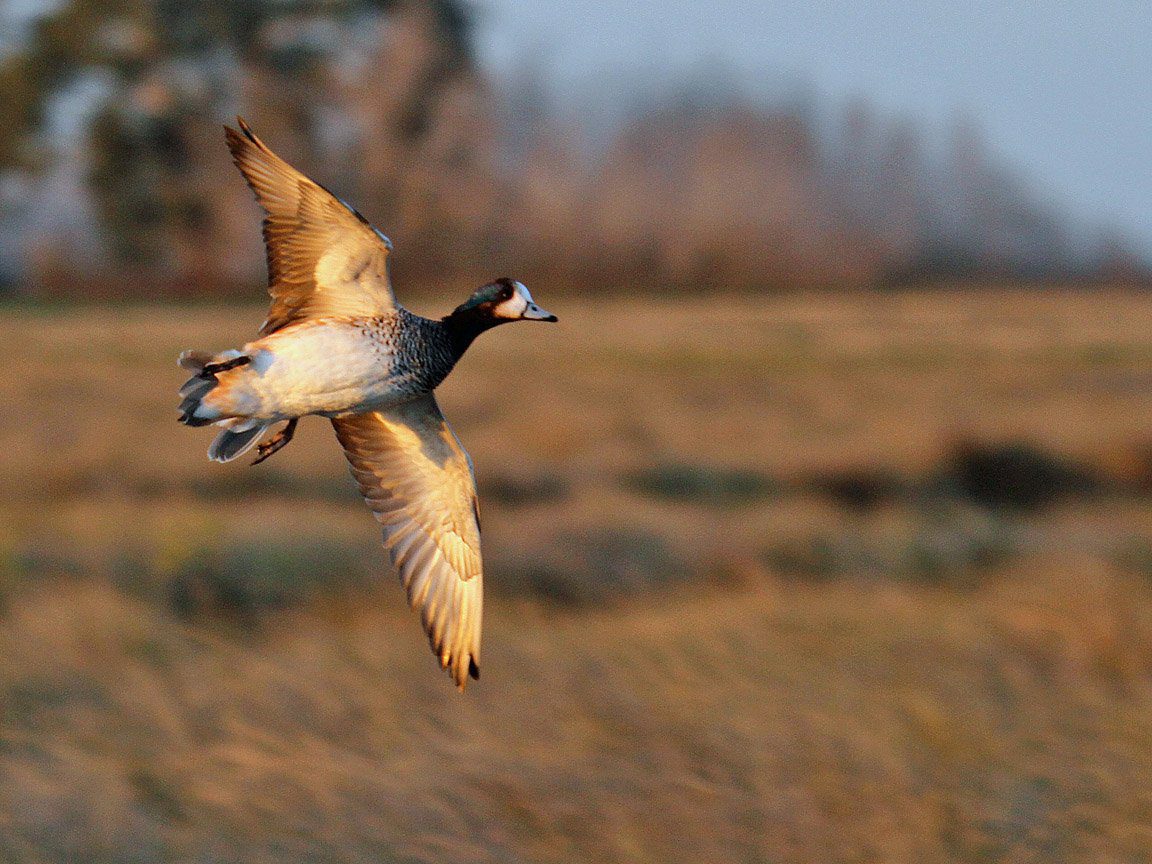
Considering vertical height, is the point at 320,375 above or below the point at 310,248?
below

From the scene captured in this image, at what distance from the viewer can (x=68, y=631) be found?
7660mm

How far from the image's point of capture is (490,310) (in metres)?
1.47

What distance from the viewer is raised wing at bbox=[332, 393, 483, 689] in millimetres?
2086

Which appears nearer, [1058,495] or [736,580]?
[736,580]

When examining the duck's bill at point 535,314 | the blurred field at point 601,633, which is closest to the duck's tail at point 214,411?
the duck's bill at point 535,314

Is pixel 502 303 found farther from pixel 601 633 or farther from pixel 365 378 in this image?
pixel 601 633

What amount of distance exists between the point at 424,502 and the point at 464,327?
744 mm

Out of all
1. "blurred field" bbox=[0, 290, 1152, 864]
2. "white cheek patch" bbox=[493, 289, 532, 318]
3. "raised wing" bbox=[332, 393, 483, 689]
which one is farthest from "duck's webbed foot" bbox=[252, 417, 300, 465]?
"blurred field" bbox=[0, 290, 1152, 864]

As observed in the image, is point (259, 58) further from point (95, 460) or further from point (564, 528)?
point (95, 460)

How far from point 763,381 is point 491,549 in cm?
739

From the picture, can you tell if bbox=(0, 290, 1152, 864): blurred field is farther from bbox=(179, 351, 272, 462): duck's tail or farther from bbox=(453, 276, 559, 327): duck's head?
bbox=(453, 276, 559, 327): duck's head

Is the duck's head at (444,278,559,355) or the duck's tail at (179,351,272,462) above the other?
the duck's head at (444,278,559,355)

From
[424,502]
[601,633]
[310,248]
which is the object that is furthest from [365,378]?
[601,633]

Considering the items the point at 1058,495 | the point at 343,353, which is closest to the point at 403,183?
the point at 343,353
